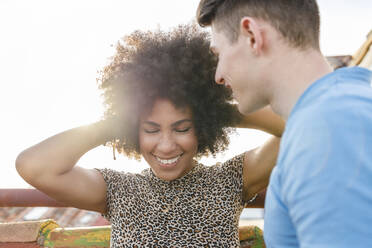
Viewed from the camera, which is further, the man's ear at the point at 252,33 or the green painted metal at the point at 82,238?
the green painted metal at the point at 82,238

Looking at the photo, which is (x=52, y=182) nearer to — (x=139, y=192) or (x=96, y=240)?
(x=139, y=192)

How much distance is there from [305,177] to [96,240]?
Answer: 1.92 m

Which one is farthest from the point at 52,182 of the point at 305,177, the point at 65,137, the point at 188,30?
the point at 305,177

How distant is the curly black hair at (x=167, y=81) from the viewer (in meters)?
1.99

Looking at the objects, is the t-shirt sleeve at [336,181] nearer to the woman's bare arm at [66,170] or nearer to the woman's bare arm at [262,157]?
the woman's bare arm at [262,157]

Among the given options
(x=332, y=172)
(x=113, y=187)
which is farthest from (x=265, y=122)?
(x=332, y=172)

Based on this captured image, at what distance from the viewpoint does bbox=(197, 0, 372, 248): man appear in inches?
29.6

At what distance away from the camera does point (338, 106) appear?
32.0 inches

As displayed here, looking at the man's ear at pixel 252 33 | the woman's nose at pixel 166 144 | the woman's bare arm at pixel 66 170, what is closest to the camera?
the man's ear at pixel 252 33

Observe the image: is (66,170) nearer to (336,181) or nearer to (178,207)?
(178,207)

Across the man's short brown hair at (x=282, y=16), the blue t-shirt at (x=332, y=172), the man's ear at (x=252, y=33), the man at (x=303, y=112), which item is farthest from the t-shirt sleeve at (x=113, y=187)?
the blue t-shirt at (x=332, y=172)

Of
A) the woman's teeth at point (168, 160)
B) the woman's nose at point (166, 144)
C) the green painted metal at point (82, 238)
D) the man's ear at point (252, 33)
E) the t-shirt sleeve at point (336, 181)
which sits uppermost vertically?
the man's ear at point (252, 33)

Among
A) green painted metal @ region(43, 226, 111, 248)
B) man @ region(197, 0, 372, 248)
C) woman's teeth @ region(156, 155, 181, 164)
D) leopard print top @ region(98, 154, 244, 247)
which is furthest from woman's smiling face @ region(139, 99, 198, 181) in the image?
green painted metal @ region(43, 226, 111, 248)

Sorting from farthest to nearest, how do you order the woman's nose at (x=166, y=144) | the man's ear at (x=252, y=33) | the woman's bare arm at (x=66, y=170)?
the woman's bare arm at (x=66, y=170), the woman's nose at (x=166, y=144), the man's ear at (x=252, y=33)
